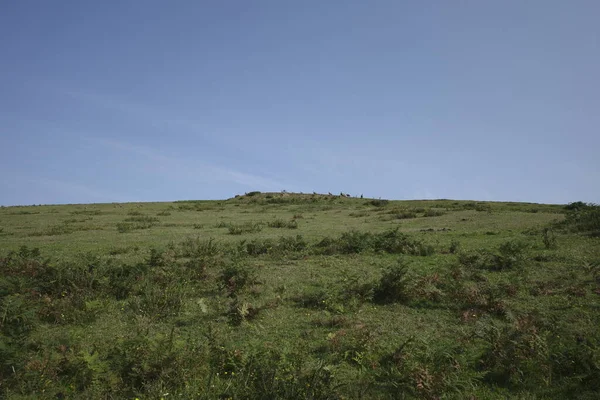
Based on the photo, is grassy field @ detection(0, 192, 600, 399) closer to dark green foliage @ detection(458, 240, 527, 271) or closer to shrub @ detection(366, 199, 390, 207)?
dark green foliage @ detection(458, 240, 527, 271)

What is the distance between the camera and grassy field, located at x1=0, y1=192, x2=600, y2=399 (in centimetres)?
738

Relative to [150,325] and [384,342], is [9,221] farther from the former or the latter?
[384,342]

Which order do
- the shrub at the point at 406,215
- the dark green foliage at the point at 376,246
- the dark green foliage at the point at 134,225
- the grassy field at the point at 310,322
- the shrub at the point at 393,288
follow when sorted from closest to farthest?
the grassy field at the point at 310,322 < the shrub at the point at 393,288 < the dark green foliage at the point at 376,246 < the dark green foliage at the point at 134,225 < the shrub at the point at 406,215

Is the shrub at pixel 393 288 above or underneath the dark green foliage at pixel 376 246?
underneath

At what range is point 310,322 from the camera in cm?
1036

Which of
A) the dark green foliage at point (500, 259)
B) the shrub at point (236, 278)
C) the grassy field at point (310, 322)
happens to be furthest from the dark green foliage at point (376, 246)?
the shrub at point (236, 278)

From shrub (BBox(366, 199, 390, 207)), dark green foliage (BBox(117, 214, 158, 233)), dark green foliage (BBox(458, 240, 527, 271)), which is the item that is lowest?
dark green foliage (BBox(458, 240, 527, 271))

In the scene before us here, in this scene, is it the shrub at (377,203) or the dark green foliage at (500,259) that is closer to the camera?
the dark green foliage at (500,259)

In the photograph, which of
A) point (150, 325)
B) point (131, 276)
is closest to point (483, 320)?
point (150, 325)

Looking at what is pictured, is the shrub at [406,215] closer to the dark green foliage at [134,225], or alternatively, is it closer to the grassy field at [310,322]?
the grassy field at [310,322]

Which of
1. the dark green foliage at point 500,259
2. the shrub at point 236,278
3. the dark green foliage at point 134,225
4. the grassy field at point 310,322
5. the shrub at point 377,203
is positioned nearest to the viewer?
the grassy field at point 310,322

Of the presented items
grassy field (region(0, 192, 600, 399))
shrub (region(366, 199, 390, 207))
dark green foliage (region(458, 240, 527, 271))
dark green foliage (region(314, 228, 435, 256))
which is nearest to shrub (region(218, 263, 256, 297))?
grassy field (region(0, 192, 600, 399))

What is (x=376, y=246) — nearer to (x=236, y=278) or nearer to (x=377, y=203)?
(x=236, y=278)

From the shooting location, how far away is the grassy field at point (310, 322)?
24.2 feet
